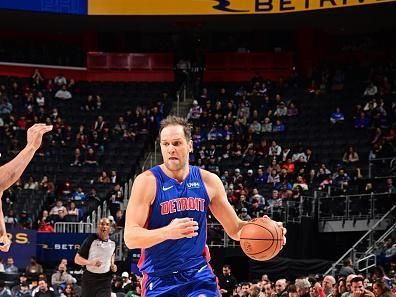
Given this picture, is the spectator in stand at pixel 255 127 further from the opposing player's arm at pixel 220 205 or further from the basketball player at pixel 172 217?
the basketball player at pixel 172 217

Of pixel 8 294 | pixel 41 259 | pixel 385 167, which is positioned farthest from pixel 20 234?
pixel 385 167

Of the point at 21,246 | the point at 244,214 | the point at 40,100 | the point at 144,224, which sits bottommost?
the point at 21,246

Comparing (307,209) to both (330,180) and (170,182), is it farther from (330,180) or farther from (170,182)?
(170,182)

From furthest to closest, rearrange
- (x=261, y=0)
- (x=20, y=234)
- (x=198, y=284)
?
(x=261, y=0) < (x=20, y=234) < (x=198, y=284)

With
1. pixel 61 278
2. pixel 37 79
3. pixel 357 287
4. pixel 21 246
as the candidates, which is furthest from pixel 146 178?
pixel 37 79

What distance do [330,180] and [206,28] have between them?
1226cm

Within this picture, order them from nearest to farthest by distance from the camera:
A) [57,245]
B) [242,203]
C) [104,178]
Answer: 1. [242,203]
2. [57,245]
3. [104,178]

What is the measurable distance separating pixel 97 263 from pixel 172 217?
24.2 feet

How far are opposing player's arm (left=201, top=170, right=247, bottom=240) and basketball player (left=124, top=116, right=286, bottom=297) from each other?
0.16 meters

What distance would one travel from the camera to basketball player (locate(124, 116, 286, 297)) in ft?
23.2

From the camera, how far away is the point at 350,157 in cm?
2738

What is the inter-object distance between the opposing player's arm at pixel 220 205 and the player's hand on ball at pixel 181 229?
865 millimetres

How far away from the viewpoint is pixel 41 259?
83.0 ft

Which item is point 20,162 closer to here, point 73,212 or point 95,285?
point 95,285
